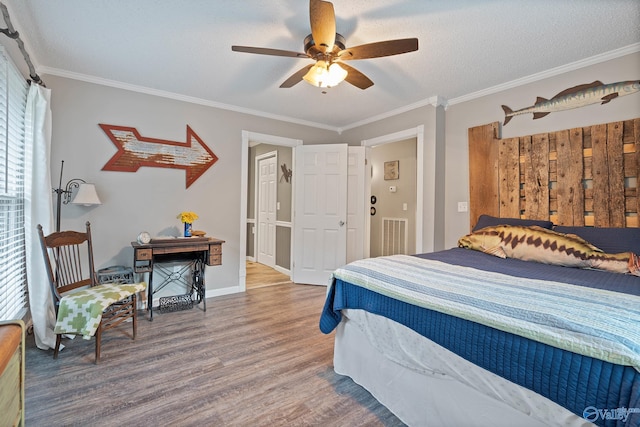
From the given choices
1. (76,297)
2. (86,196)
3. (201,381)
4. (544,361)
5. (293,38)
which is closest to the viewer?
(544,361)

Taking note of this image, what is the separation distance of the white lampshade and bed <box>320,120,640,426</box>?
8.06 ft

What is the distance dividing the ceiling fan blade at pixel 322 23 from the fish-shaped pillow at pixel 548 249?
1.92 metres

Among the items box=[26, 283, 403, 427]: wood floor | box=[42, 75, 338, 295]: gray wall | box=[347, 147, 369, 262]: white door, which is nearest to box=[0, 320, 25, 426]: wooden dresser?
box=[26, 283, 403, 427]: wood floor

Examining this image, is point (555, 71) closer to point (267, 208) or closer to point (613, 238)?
point (613, 238)

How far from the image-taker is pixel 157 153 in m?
3.36

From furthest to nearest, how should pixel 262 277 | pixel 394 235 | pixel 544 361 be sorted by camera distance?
1. pixel 394 235
2. pixel 262 277
3. pixel 544 361

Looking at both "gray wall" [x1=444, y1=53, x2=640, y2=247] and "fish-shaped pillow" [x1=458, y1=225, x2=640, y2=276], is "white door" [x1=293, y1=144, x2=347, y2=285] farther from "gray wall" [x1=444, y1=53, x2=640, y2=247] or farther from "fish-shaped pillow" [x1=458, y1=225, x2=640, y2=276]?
"fish-shaped pillow" [x1=458, y1=225, x2=640, y2=276]

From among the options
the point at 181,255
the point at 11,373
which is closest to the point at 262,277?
the point at 181,255

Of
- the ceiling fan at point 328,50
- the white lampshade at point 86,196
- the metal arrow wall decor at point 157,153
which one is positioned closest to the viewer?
the ceiling fan at point 328,50

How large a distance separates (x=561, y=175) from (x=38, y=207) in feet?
14.3

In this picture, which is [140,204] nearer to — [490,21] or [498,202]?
[490,21]

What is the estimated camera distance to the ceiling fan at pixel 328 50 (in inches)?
67.3

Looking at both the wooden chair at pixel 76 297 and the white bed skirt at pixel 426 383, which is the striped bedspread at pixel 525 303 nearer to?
the white bed skirt at pixel 426 383

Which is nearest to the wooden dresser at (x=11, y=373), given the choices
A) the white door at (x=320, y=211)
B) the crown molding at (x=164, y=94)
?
the crown molding at (x=164, y=94)
